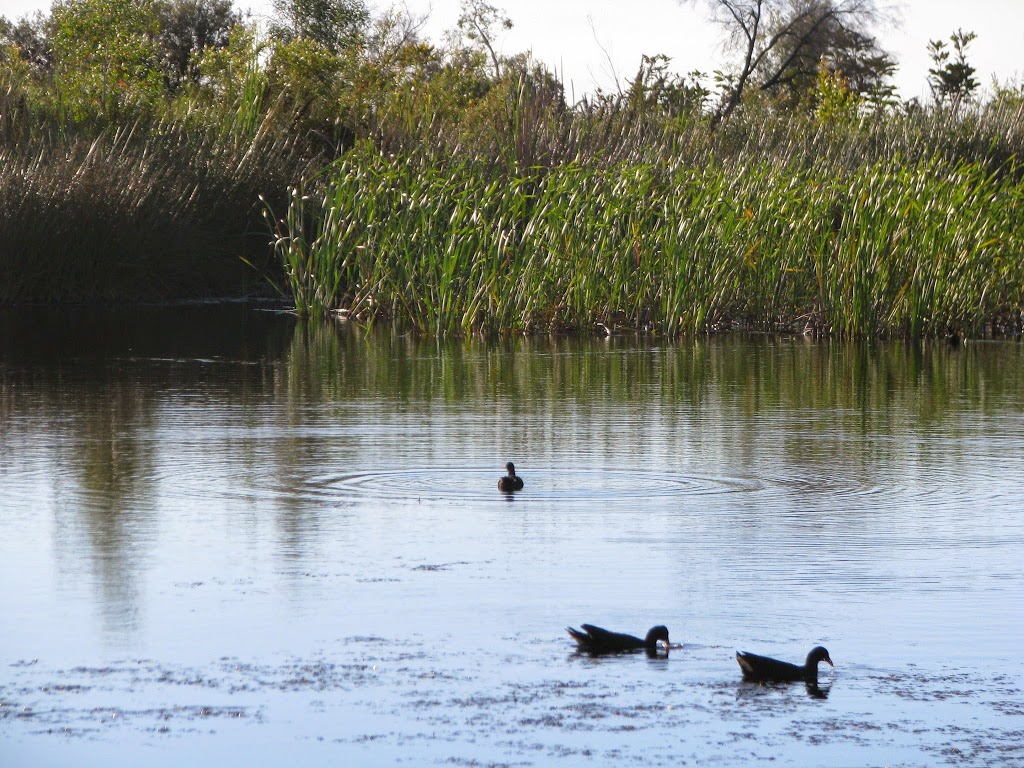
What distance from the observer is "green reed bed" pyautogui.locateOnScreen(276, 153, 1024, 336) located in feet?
52.6

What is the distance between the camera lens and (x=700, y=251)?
1609cm

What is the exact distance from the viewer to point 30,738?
3.78 meters

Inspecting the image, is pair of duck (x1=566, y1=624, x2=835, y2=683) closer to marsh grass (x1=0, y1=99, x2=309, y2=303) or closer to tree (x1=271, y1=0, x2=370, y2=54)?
marsh grass (x1=0, y1=99, x2=309, y2=303)

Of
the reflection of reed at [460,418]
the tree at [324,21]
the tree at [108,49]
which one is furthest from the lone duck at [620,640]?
the tree at [324,21]

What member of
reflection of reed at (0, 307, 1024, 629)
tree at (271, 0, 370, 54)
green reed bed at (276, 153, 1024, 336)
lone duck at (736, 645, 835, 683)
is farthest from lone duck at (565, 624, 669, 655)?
tree at (271, 0, 370, 54)

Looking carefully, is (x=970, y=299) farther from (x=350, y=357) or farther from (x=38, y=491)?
(x=38, y=491)

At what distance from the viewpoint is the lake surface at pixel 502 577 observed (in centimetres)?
388

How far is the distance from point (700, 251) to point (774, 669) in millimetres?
12064

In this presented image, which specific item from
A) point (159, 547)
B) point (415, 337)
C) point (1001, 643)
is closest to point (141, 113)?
point (415, 337)

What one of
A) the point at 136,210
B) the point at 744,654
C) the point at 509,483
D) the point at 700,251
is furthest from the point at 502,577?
the point at 136,210

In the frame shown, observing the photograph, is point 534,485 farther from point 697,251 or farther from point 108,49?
point 108,49

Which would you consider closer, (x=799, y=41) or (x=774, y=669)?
(x=774, y=669)

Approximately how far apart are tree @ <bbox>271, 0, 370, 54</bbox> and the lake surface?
49.4 meters

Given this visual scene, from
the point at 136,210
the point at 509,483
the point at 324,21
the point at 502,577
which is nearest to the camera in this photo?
the point at 502,577
